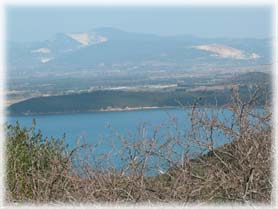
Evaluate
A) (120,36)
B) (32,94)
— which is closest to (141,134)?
(32,94)

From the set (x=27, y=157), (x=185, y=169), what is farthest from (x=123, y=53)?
(x=185, y=169)

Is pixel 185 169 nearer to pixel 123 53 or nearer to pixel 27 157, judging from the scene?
pixel 27 157

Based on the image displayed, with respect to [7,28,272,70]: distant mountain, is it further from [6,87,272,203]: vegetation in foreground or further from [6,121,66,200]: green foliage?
[6,87,272,203]: vegetation in foreground

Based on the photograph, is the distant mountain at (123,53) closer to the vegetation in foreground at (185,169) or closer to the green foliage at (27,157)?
the green foliage at (27,157)

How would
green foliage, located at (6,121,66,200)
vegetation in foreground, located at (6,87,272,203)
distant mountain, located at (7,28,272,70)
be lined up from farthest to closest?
distant mountain, located at (7,28,272,70)
green foliage, located at (6,121,66,200)
vegetation in foreground, located at (6,87,272,203)

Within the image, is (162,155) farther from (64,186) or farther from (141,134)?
(64,186)

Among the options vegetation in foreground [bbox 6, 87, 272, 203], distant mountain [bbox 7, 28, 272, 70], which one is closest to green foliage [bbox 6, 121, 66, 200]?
vegetation in foreground [bbox 6, 87, 272, 203]

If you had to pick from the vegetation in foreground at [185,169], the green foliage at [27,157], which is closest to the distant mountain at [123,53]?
the green foliage at [27,157]
